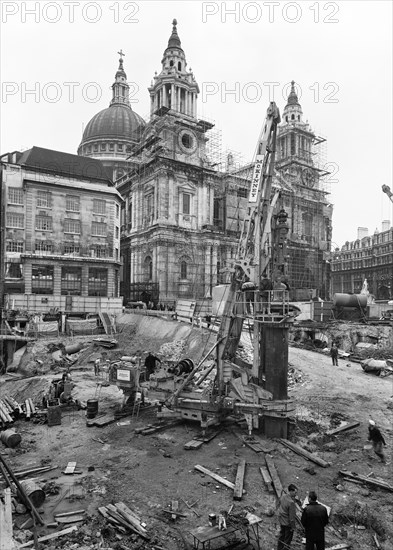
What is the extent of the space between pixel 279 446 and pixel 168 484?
4023 millimetres

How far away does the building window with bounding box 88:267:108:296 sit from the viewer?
4334 cm

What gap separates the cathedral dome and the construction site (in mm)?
66174

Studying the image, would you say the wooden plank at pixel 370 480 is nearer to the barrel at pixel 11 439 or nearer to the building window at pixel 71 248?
the barrel at pixel 11 439

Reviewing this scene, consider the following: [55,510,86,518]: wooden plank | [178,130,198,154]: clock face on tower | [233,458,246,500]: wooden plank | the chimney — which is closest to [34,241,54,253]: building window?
[178,130,198,154]: clock face on tower

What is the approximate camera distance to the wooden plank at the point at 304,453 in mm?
11438

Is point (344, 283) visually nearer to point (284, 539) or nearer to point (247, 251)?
point (247, 251)


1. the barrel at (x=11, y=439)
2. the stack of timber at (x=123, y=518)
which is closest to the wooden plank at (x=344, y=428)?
the stack of timber at (x=123, y=518)

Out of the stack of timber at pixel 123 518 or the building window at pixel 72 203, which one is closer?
the stack of timber at pixel 123 518

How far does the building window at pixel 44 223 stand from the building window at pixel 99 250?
5054 mm

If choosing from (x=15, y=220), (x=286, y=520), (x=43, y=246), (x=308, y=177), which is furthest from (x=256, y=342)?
(x=308, y=177)

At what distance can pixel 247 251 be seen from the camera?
15.0m

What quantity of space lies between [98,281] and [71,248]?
182 inches

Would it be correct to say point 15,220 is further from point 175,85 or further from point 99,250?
point 175,85

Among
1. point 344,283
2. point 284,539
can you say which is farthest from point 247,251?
point 344,283
